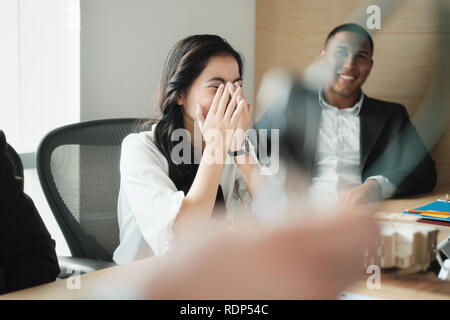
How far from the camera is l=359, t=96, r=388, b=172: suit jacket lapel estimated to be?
0.96 feet

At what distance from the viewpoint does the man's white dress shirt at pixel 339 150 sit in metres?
0.29

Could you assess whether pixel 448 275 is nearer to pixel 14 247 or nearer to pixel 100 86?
pixel 14 247

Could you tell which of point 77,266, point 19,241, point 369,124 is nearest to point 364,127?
point 369,124

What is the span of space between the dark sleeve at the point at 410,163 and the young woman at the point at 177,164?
96mm

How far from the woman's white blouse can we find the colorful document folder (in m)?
0.17

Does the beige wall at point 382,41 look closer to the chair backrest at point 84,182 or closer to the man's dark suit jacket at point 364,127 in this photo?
the man's dark suit jacket at point 364,127

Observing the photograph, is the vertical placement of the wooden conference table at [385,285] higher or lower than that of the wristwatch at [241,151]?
lower

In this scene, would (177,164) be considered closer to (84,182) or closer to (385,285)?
(84,182)

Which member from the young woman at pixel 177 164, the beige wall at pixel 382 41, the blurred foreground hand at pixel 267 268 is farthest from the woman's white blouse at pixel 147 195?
the blurred foreground hand at pixel 267 268

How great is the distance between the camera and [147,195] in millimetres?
477

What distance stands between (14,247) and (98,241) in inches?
12.8

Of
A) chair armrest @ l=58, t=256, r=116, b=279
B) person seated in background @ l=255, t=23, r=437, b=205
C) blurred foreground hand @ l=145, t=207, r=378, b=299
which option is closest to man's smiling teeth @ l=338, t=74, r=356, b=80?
person seated in background @ l=255, t=23, r=437, b=205

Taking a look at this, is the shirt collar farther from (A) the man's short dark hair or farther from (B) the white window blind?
(B) the white window blind

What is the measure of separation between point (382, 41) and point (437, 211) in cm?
25
